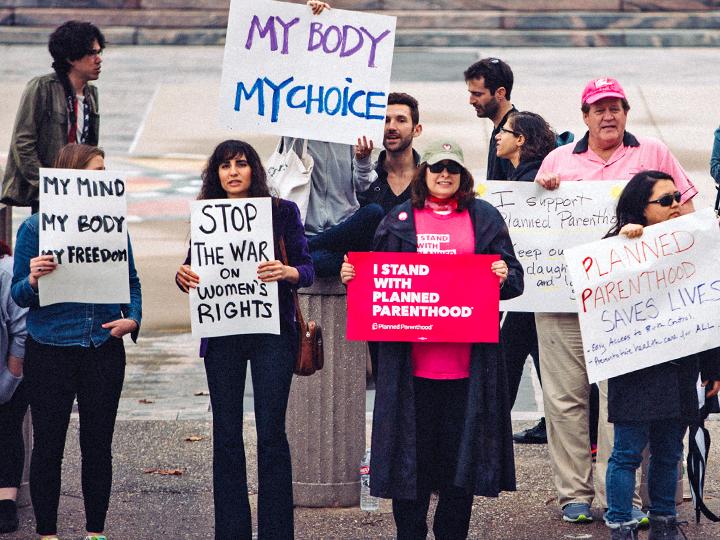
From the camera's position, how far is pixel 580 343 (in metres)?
6.59

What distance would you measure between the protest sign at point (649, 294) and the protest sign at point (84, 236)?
1899 mm

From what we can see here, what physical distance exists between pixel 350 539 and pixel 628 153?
7.13 ft

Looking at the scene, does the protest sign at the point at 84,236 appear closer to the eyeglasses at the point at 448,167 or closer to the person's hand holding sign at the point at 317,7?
the person's hand holding sign at the point at 317,7

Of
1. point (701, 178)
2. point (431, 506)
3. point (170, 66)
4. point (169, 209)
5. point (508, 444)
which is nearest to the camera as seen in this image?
point (508, 444)

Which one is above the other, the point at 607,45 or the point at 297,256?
the point at 607,45

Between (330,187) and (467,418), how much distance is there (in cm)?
144

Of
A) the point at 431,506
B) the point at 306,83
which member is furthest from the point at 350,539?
the point at 306,83

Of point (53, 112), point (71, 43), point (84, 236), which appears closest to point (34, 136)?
point (53, 112)

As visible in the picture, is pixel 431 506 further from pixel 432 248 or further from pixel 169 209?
pixel 169 209

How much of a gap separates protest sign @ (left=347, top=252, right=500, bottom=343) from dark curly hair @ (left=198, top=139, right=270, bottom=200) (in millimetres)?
508

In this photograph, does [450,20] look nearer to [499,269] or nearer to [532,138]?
[532,138]

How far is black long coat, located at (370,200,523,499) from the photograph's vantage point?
559 cm

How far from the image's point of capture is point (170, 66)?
68.3ft

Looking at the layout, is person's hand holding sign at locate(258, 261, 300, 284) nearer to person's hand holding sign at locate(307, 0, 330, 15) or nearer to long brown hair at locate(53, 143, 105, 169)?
long brown hair at locate(53, 143, 105, 169)
